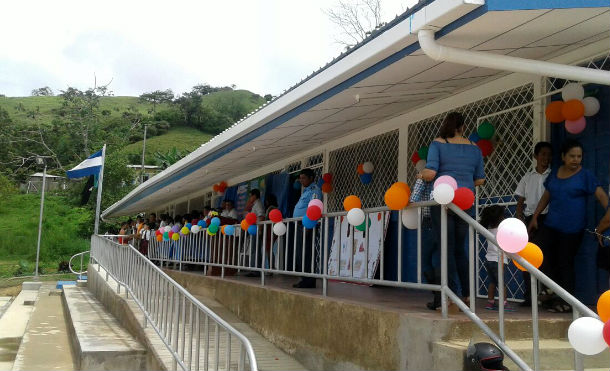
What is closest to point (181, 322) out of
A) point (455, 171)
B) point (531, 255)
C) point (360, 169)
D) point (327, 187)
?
point (455, 171)

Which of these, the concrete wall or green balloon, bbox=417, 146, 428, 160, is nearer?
the concrete wall

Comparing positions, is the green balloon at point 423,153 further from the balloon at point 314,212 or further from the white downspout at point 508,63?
the white downspout at point 508,63

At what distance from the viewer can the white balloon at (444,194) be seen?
3.91 m

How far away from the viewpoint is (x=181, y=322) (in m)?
5.51

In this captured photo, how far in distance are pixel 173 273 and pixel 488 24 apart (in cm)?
917

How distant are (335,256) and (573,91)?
4.16 m

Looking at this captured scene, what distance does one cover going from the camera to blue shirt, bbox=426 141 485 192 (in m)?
4.43

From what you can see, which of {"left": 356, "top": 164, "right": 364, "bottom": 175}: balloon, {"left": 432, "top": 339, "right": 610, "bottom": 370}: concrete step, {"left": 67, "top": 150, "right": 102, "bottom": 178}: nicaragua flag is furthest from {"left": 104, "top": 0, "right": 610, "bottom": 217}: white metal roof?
{"left": 67, "top": 150, "right": 102, "bottom": 178}: nicaragua flag

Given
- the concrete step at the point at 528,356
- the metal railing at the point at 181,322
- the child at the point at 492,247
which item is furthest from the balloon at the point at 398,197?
the metal railing at the point at 181,322

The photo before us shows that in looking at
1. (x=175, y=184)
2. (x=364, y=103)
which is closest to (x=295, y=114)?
Result: (x=364, y=103)

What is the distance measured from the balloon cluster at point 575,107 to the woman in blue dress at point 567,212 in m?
0.39

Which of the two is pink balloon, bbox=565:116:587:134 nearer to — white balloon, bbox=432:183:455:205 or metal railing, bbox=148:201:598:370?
metal railing, bbox=148:201:598:370

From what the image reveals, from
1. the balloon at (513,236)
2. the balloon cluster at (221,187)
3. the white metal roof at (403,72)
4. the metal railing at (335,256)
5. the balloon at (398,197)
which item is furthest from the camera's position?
the balloon cluster at (221,187)

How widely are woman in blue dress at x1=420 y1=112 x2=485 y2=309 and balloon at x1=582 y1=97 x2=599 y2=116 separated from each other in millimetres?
1137
